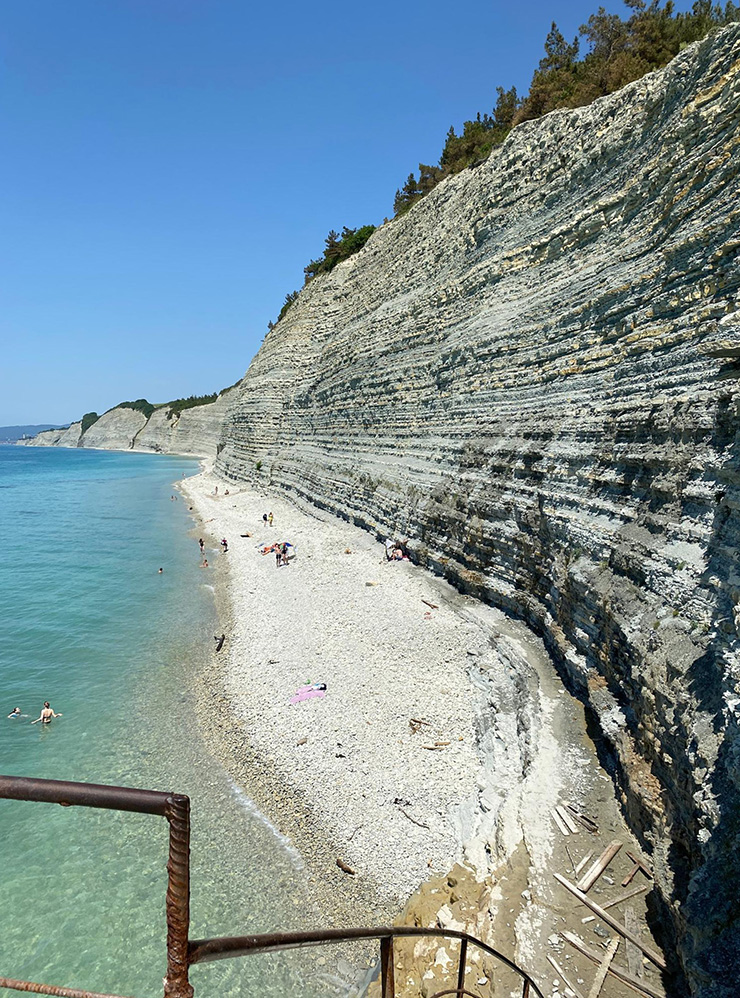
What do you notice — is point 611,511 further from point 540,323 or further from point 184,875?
point 184,875

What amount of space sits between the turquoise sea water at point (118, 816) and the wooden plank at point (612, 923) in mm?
3531

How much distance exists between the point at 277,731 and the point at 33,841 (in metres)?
4.63

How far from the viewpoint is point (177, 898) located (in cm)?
129

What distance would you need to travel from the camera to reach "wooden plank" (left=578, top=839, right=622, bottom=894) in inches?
251

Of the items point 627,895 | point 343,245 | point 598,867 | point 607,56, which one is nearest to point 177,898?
point 627,895

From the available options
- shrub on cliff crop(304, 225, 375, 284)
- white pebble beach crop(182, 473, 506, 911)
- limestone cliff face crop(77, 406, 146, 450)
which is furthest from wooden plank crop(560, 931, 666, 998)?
limestone cliff face crop(77, 406, 146, 450)

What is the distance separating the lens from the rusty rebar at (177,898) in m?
1.23

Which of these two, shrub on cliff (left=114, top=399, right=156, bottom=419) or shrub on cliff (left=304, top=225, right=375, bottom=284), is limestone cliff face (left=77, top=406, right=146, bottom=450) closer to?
shrub on cliff (left=114, top=399, right=156, bottom=419)

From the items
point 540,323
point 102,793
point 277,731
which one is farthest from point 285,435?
point 102,793

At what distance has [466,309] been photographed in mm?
21859

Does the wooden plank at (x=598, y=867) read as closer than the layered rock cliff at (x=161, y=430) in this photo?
Yes

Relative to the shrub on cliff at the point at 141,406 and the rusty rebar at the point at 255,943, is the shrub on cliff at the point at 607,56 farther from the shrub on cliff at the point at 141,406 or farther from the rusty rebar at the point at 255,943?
the shrub on cliff at the point at 141,406

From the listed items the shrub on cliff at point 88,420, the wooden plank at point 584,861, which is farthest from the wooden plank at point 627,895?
the shrub on cliff at point 88,420

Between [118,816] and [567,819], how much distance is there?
27.1 ft
